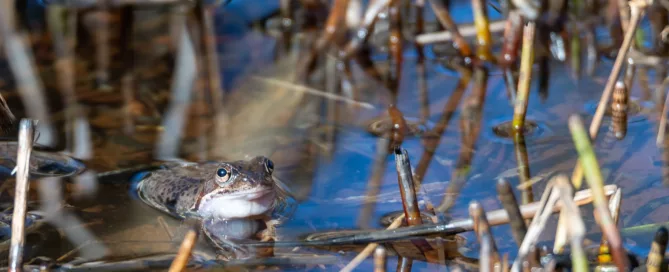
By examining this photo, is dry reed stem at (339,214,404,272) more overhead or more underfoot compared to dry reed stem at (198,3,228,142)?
more underfoot

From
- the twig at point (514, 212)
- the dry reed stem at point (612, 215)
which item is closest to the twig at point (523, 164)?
the dry reed stem at point (612, 215)

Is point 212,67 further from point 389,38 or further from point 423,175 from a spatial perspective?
point 423,175

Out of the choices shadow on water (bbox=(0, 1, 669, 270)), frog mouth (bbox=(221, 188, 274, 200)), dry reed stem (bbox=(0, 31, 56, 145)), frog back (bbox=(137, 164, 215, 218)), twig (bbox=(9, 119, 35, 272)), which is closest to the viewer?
twig (bbox=(9, 119, 35, 272))

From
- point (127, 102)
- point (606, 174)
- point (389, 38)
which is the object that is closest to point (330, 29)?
point (389, 38)

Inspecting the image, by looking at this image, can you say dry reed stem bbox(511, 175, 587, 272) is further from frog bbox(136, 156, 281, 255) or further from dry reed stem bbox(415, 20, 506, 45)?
dry reed stem bbox(415, 20, 506, 45)

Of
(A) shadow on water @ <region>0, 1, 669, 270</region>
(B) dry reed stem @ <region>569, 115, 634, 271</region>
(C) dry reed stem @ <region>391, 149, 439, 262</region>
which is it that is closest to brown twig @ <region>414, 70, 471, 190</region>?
(A) shadow on water @ <region>0, 1, 669, 270</region>

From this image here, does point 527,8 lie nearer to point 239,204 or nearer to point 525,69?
point 525,69

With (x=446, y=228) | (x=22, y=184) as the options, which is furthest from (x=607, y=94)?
(x=22, y=184)
